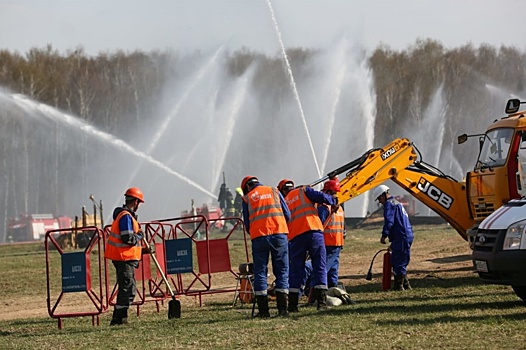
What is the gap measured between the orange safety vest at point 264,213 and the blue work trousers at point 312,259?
82 cm

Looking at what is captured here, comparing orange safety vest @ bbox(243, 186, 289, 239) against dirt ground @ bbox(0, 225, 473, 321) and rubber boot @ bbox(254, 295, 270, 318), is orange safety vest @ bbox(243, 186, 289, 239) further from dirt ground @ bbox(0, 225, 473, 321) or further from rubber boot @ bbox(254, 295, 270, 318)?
dirt ground @ bbox(0, 225, 473, 321)

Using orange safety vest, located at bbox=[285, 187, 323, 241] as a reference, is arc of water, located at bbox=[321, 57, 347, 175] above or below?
above

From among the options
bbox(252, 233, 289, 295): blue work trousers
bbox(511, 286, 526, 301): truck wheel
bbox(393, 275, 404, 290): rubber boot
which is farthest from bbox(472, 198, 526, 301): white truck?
bbox(393, 275, 404, 290): rubber boot

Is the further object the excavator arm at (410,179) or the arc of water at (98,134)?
the arc of water at (98,134)

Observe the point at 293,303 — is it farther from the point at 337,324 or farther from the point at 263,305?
the point at 337,324

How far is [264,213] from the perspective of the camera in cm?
1298

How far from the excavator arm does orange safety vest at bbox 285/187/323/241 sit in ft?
14.2

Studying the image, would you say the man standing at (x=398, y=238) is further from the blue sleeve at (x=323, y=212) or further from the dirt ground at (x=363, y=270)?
the blue sleeve at (x=323, y=212)

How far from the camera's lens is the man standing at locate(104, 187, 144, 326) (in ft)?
43.8

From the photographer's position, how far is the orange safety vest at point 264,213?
510 inches

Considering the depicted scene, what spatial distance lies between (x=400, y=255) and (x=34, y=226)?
1578 inches

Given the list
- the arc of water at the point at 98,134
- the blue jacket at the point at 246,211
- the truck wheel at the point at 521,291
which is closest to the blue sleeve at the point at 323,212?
the blue jacket at the point at 246,211

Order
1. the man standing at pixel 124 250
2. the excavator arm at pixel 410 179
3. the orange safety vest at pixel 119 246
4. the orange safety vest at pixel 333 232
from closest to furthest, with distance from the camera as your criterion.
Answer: the man standing at pixel 124 250 → the orange safety vest at pixel 119 246 → the orange safety vest at pixel 333 232 → the excavator arm at pixel 410 179

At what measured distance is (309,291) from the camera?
15609 mm
